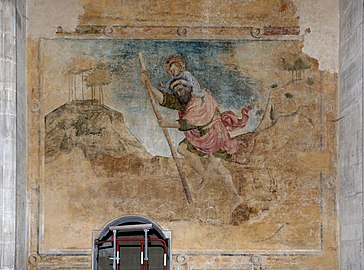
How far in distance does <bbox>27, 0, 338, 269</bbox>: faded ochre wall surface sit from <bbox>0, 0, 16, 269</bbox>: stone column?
1.24 metres

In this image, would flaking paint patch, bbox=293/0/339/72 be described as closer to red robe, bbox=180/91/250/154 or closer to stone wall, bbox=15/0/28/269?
red robe, bbox=180/91/250/154

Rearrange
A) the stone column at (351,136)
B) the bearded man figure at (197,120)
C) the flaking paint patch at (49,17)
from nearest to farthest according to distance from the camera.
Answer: the stone column at (351,136)
the bearded man figure at (197,120)
the flaking paint patch at (49,17)

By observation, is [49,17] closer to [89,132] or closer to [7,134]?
[89,132]

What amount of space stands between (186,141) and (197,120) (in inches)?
16.1

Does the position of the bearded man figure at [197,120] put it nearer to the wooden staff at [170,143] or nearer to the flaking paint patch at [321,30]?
the wooden staff at [170,143]

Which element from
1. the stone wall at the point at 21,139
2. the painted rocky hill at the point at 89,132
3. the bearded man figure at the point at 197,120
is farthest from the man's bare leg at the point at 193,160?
the stone wall at the point at 21,139

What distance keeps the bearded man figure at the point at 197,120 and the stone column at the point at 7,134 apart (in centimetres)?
248

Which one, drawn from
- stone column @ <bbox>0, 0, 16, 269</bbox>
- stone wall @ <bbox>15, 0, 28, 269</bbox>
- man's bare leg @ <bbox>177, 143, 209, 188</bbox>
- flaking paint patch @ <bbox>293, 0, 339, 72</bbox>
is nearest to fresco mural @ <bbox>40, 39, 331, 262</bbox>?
man's bare leg @ <bbox>177, 143, 209, 188</bbox>

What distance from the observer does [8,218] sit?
13.2 m

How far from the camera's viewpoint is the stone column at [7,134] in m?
13.2

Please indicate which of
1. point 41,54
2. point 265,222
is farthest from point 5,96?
point 265,222

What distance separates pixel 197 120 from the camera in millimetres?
14953

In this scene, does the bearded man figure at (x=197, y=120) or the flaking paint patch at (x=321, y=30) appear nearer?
the bearded man figure at (x=197, y=120)

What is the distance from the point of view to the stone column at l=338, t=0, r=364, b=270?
1368 cm
